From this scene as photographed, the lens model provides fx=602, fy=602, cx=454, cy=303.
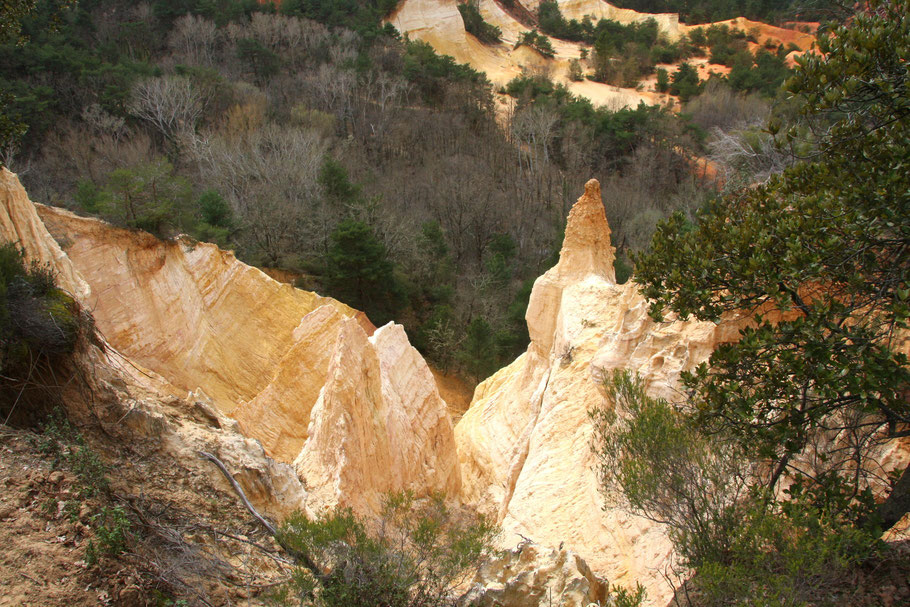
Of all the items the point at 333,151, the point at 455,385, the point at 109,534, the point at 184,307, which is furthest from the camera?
the point at 333,151

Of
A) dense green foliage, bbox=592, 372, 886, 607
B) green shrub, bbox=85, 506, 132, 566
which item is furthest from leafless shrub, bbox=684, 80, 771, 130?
green shrub, bbox=85, 506, 132, 566

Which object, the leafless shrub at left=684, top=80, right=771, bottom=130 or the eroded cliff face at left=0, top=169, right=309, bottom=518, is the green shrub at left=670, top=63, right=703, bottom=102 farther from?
the eroded cliff face at left=0, top=169, right=309, bottom=518

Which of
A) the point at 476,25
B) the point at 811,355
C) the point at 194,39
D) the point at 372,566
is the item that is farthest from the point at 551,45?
the point at 372,566

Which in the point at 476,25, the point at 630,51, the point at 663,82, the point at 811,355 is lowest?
the point at 663,82

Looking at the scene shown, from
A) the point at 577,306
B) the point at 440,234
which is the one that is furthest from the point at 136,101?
the point at 577,306

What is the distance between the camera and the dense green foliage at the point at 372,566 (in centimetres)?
→ 526

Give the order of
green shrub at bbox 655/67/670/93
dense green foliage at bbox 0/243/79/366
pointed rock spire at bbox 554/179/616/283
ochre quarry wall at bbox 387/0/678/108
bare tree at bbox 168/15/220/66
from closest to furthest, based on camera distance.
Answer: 1. dense green foliage at bbox 0/243/79/366
2. pointed rock spire at bbox 554/179/616/283
3. bare tree at bbox 168/15/220/66
4. green shrub at bbox 655/67/670/93
5. ochre quarry wall at bbox 387/0/678/108

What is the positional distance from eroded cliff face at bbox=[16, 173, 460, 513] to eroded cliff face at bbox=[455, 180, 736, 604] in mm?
1477

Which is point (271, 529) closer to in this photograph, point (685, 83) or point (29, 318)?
point (29, 318)

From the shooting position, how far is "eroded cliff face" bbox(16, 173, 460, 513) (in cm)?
978

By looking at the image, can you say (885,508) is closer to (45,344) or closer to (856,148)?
(856,148)

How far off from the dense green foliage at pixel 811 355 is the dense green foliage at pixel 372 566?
1.88 meters

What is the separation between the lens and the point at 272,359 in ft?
54.5

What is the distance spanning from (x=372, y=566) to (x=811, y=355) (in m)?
4.14
